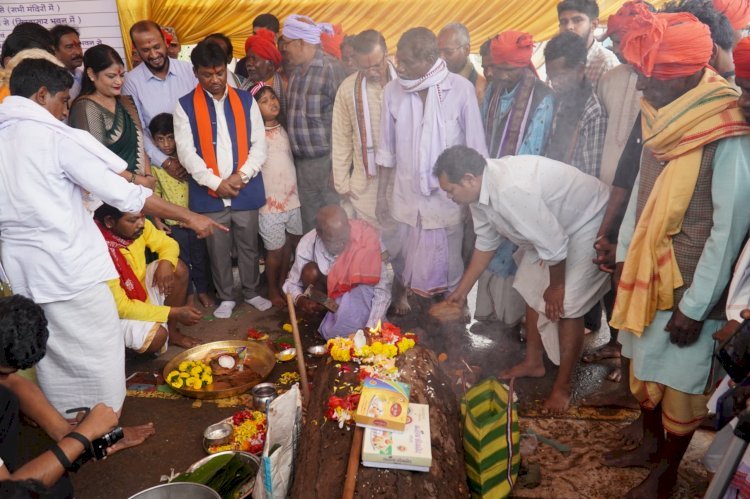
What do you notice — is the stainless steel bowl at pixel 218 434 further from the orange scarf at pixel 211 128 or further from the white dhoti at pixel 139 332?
the orange scarf at pixel 211 128

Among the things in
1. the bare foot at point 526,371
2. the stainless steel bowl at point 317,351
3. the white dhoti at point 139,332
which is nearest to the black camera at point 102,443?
the white dhoti at point 139,332

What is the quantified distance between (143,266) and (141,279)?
0.11 meters

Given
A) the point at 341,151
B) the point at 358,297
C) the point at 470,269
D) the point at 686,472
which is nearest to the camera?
the point at 686,472

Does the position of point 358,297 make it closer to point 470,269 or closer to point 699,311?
point 470,269

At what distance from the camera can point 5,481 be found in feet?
7.11

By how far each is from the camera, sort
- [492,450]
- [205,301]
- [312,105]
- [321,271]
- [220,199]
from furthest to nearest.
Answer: [205,301], [312,105], [220,199], [321,271], [492,450]

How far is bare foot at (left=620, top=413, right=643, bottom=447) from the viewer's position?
3.53m

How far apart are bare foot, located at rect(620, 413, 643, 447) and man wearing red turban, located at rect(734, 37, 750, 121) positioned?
2096mm

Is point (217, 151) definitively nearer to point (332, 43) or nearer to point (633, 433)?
point (332, 43)

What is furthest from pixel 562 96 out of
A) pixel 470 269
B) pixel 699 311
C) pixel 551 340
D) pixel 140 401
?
pixel 140 401

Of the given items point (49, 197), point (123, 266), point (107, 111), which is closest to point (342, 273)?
point (123, 266)

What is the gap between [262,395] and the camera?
13.0 feet

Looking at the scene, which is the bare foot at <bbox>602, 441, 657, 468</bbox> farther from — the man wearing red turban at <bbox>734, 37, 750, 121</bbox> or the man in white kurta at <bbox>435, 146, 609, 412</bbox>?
the man wearing red turban at <bbox>734, 37, 750, 121</bbox>

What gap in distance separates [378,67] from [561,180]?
2.27 metres
